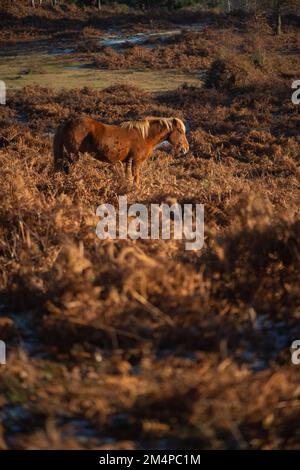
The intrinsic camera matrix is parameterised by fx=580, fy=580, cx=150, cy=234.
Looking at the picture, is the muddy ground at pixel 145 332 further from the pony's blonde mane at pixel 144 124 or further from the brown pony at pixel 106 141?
the pony's blonde mane at pixel 144 124

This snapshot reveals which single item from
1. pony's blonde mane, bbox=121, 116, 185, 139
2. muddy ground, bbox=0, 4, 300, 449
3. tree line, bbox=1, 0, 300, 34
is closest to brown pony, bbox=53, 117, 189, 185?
pony's blonde mane, bbox=121, 116, 185, 139

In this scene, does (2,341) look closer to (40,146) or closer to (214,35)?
(40,146)

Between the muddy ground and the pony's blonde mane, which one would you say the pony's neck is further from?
the muddy ground

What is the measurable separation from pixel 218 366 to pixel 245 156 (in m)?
13.0

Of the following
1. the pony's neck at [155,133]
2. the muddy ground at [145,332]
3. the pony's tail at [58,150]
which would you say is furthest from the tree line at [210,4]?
the muddy ground at [145,332]

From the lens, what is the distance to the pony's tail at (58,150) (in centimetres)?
897

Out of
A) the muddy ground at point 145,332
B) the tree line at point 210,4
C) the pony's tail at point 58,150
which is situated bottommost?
the muddy ground at point 145,332

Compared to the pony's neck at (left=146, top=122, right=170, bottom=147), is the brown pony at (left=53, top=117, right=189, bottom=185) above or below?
below

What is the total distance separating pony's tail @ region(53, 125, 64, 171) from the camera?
897 cm

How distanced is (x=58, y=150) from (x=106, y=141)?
2.51ft

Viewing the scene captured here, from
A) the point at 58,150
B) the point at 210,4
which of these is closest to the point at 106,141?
the point at 58,150

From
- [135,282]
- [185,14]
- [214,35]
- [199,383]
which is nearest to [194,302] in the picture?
[135,282]

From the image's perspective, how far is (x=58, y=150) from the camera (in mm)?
9078
